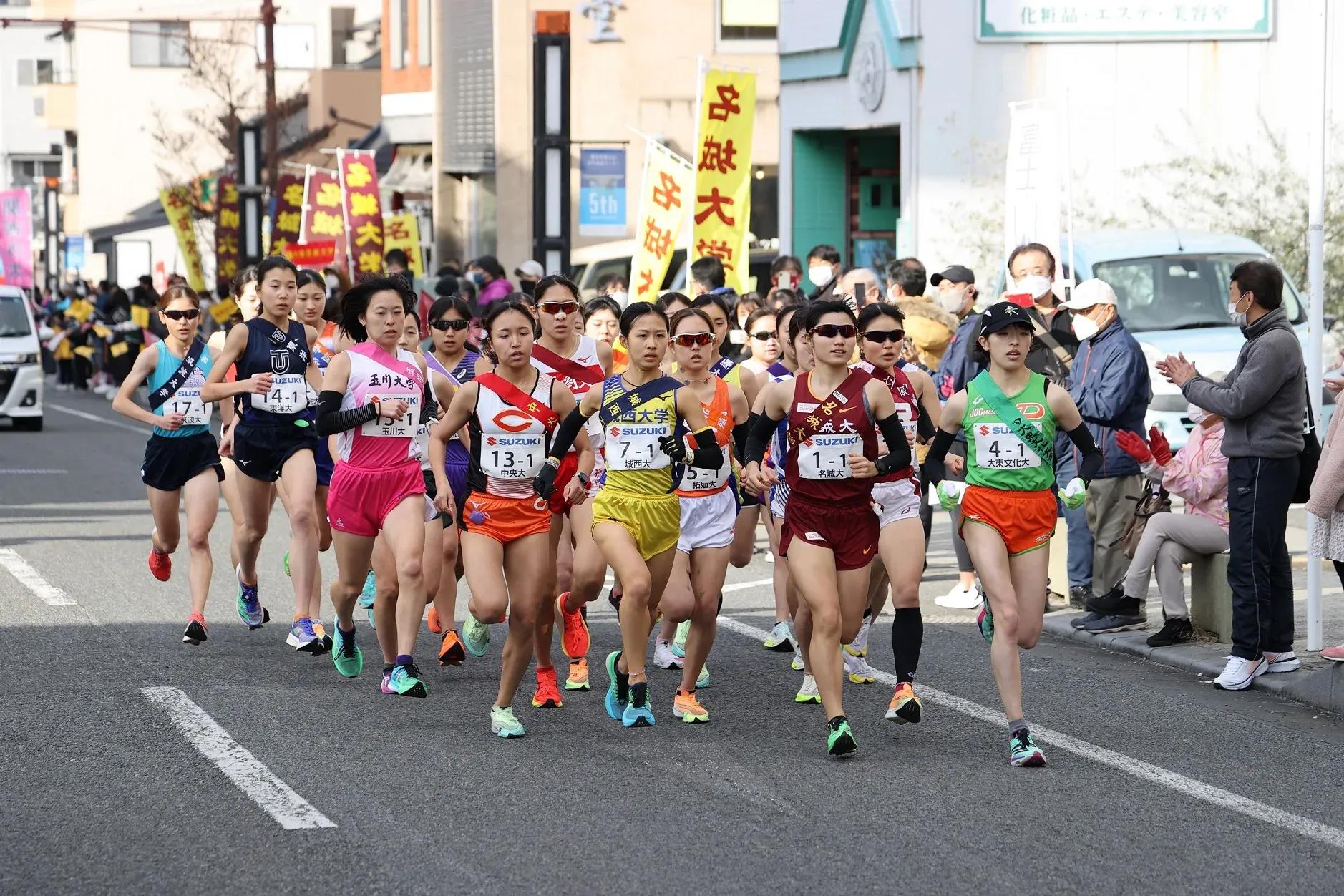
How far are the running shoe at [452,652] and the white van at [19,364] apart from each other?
1883 centimetres

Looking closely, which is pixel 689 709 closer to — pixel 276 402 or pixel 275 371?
pixel 276 402

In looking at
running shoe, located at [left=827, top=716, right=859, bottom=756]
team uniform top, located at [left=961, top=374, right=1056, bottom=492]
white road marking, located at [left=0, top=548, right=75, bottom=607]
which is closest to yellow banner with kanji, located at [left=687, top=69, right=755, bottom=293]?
white road marking, located at [left=0, top=548, right=75, bottom=607]

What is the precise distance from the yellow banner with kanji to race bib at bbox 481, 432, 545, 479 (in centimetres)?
963

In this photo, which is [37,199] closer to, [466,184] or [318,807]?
[466,184]

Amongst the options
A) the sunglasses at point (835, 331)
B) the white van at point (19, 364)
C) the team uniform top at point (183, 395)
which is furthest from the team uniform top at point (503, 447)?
the white van at point (19, 364)

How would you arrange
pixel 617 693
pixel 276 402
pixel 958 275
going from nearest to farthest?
pixel 617 693 → pixel 276 402 → pixel 958 275

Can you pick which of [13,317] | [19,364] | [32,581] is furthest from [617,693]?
[13,317]

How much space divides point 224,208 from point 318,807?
34.4m

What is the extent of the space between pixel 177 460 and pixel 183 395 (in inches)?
14.3

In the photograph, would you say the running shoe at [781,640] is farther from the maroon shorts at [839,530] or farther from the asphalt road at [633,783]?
the maroon shorts at [839,530]

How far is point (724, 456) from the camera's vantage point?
8.95m

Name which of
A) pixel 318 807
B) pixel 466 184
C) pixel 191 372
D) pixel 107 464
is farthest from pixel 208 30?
pixel 318 807

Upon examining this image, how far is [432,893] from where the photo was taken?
19.9ft

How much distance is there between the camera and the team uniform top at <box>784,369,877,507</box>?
836 cm
